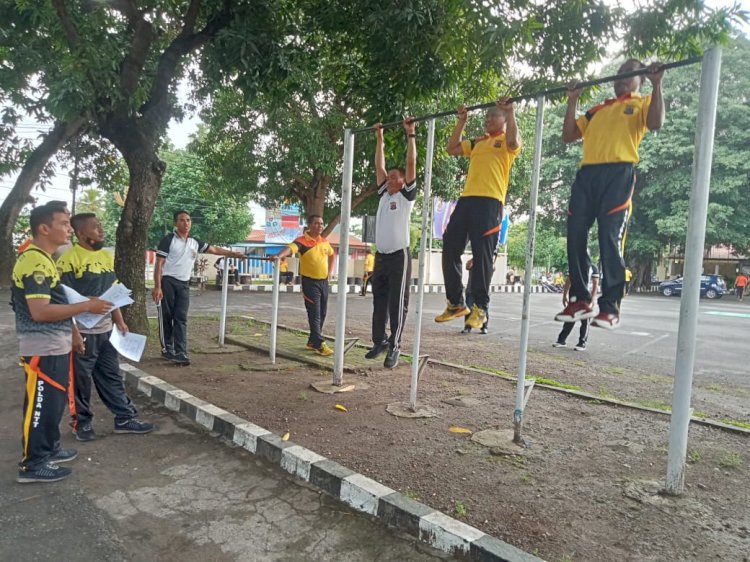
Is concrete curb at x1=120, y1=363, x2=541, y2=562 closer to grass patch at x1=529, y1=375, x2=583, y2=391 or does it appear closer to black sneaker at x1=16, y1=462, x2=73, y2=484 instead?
black sneaker at x1=16, y1=462, x2=73, y2=484

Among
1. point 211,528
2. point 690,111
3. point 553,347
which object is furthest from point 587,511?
point 690,111

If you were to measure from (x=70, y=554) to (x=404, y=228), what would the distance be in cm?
349

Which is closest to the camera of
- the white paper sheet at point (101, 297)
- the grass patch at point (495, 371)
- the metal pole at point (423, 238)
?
the white paper sheet at point (101, 297)

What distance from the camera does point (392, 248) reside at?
4.89 m

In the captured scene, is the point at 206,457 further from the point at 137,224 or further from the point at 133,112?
the point at 133,112

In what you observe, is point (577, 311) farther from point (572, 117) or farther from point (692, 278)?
point (572, 117)

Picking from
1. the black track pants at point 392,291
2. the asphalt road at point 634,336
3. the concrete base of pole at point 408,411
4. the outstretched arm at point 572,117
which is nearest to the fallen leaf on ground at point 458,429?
the concrete base of pole at point 408,411

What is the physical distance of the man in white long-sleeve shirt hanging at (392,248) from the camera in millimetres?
4766

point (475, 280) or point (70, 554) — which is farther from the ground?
point (475, 280)

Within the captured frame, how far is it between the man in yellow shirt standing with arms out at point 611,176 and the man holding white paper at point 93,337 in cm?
349

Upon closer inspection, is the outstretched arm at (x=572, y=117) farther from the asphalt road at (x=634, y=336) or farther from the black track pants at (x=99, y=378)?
the asphalt road at (x=634, y=336)

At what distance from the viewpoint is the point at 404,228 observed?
4855 millimetres

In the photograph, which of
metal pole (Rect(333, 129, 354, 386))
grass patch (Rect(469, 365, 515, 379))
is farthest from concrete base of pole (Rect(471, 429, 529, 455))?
grass patch (Rect(469, 365, 515, 379))

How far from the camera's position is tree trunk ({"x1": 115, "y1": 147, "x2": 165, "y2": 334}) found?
6980mm
